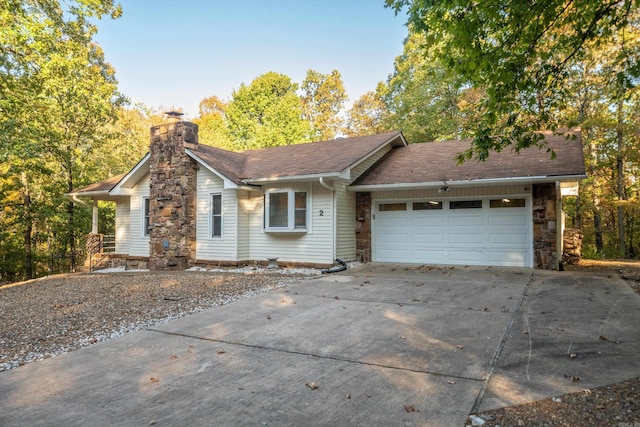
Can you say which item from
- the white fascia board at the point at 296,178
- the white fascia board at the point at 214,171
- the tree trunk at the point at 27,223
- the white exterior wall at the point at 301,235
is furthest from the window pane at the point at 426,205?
the tree trunk at the point at 27,223

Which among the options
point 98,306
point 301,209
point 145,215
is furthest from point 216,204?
point 98,306

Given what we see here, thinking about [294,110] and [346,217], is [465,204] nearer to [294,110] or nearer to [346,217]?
[346,217]

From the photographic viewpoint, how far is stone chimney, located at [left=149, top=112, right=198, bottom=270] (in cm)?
1270

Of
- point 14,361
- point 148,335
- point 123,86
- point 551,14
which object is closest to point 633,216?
point 551,14

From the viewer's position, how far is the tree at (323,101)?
3052cm

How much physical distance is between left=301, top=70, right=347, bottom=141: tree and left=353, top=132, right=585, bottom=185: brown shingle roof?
17287 millimetres

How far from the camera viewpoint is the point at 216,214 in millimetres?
12680

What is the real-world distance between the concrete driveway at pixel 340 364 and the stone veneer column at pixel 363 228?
18.5 feet

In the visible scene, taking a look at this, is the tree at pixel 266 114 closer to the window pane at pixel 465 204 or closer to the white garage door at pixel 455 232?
the white garage door at pixel 455 232

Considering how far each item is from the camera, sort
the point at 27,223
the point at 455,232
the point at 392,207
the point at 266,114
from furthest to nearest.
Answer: the point at 266,114, the point at 27,223, the point at 392,207, the point at 455,232

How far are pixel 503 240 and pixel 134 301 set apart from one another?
9.22 metres

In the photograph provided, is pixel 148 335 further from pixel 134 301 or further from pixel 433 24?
pixel 433 24

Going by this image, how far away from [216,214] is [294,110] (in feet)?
55.2

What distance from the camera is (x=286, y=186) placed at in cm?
1189
